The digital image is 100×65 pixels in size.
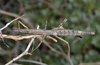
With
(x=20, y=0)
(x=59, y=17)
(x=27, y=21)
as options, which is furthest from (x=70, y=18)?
(x=20, y=0)

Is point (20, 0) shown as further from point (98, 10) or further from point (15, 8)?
point (98, 10)

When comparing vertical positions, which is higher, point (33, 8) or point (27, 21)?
point (33, 8)

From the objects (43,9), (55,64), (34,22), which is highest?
(43,9)

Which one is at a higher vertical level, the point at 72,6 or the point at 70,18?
the point at 72,6

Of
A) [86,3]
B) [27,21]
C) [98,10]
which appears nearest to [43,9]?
[27,21]

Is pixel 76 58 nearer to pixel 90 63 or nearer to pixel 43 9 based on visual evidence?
pixel 90 63

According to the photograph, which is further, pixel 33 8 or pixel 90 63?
pixel 33 8
